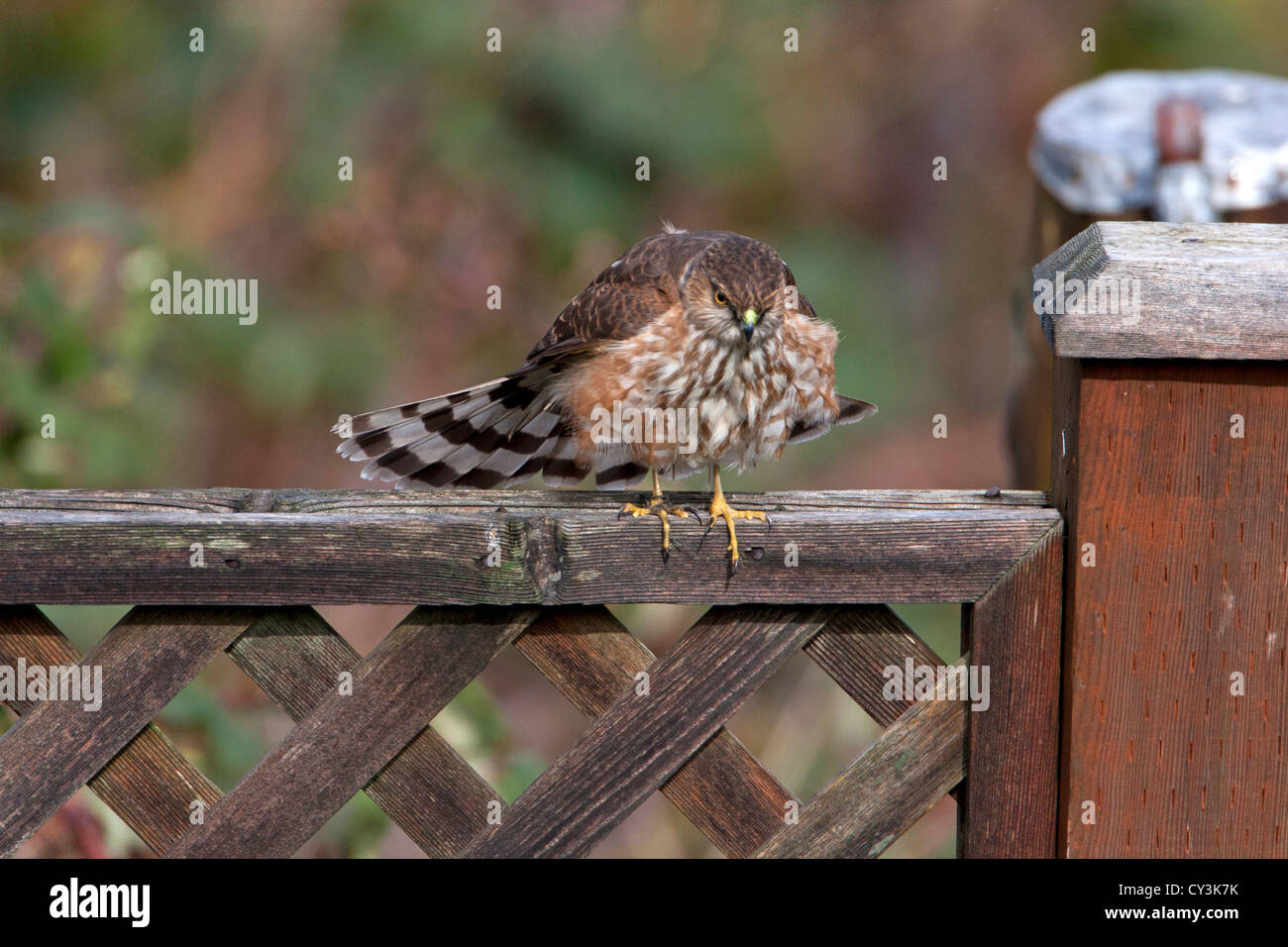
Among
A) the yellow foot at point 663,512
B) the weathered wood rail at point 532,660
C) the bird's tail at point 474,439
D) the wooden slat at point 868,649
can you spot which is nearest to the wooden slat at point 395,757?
the weathered wood rail at point 532,660

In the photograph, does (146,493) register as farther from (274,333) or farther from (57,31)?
(57,31)

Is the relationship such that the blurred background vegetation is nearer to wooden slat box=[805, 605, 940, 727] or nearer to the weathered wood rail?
the weathered wood rail

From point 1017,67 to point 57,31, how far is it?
575 cm

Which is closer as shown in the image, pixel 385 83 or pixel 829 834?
pixel 829 834

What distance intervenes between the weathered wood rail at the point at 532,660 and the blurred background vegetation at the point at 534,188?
7.84 feet

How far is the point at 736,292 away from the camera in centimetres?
290

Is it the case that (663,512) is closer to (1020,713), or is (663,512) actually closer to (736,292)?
(1020,713)

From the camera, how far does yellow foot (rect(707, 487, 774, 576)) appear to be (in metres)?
1.87

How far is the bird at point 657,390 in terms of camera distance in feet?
9.09

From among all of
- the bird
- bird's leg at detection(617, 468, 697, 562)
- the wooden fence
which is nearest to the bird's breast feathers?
the bird

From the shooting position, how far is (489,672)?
6285 millimetres

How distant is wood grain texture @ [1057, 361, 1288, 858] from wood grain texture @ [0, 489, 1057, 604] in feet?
0.47

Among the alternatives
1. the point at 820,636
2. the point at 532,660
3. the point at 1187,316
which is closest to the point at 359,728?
the point at 532,660
